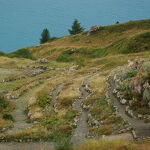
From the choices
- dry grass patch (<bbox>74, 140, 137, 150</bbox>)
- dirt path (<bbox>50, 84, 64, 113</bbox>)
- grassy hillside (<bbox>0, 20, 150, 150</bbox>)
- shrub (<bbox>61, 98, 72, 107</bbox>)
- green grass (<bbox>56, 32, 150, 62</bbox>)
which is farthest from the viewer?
green grass (<bbox>56, 32, 150, 62</bbox>)

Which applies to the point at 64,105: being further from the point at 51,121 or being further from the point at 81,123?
the point at 81,123

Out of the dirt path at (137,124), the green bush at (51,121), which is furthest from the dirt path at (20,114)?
the dirt path at (137,124)

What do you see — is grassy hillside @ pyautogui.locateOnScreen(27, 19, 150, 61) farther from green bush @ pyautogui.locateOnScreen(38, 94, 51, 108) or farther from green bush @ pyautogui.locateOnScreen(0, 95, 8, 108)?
green bush @ pyautogui.locateOnScreen(0, 95, 8, 108)

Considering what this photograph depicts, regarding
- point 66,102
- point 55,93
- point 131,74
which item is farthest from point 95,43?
point 66,102

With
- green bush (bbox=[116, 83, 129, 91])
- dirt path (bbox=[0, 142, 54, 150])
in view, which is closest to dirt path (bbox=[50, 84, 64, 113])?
green bush (bbox=[116, 83, 129, 91])

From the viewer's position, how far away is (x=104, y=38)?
5443 inches

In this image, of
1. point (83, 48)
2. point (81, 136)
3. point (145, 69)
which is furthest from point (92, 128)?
point (83, 48)

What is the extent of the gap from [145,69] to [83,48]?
89253 mm

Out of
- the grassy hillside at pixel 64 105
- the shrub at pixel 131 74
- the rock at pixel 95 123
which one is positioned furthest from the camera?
the shrub at pixel 131 74

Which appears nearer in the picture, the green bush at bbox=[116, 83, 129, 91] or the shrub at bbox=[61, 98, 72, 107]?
the green bush at bbox=[116, 83, 129, 91]

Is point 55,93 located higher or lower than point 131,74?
lower

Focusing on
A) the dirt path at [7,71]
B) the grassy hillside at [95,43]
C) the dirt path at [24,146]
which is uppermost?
the grassy hillside at [95,43]

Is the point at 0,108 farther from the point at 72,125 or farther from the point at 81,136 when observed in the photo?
the point at 81,136

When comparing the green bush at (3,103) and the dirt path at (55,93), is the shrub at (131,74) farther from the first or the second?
the green bush at (3,103)
